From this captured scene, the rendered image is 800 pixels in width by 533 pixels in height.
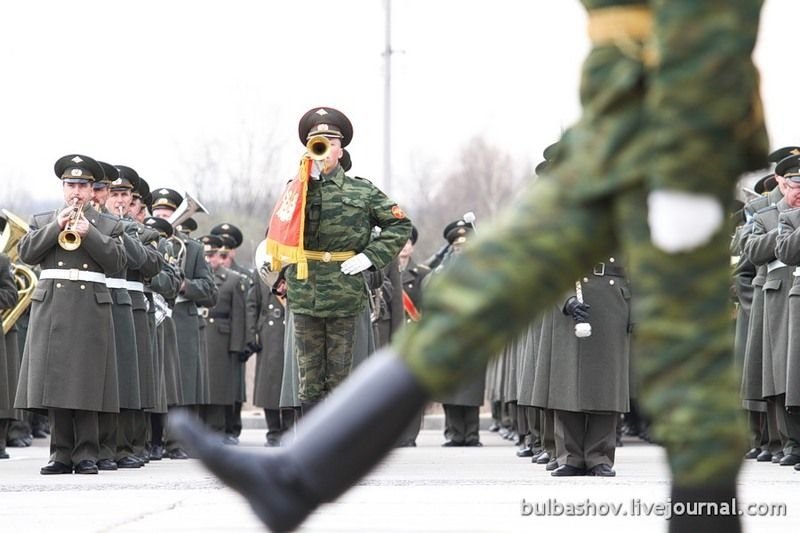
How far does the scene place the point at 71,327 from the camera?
1012 cm

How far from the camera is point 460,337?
3271 mm

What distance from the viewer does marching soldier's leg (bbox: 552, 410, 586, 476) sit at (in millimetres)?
9594

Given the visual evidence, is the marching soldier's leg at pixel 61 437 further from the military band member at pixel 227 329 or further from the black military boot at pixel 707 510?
the black military boot at pixel 707 510

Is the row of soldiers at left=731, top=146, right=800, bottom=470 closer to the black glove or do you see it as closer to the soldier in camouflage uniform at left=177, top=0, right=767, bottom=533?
the black glove

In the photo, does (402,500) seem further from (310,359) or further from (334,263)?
(334,263)

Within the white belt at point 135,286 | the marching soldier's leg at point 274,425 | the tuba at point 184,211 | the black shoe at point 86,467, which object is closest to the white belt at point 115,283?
the white belt at point 135,286

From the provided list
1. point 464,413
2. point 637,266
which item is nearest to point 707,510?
point 637,266

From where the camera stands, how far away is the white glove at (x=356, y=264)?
31.1 feet

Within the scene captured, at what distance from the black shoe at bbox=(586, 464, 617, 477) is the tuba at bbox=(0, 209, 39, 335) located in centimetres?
597

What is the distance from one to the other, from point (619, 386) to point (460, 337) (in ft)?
21.3

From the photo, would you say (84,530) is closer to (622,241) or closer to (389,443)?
(389,443)

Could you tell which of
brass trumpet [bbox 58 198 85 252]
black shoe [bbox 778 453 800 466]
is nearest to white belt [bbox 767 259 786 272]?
black shoe [bbox 778 453 800 466]

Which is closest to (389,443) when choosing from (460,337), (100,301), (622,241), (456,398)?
(460,337)

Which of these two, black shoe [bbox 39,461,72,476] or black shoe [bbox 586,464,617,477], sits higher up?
black shoe [bbox 586,464,617,477]
